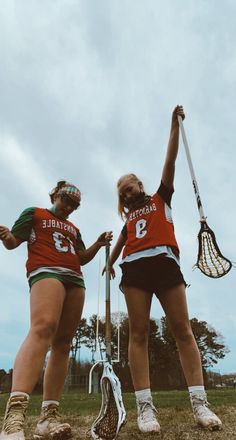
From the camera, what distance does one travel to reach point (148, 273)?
280cm

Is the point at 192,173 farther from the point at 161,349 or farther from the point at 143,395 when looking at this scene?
the point at 161,349

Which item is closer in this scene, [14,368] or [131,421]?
[14,368]

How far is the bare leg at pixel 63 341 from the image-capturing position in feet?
8.72

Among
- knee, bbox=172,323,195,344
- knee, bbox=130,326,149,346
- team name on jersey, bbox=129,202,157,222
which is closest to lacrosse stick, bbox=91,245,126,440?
knee, bbox=130,326,149,346

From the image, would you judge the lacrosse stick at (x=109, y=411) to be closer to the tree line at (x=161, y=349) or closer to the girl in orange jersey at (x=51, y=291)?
the girl in orange jersey at (x=51, y=291)

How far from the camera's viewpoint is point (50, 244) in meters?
2.66

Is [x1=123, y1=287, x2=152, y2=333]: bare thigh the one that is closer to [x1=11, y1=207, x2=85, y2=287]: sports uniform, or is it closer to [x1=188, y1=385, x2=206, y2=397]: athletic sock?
[x1=11, y1=207, x2=85, y2=287]: sports uniform

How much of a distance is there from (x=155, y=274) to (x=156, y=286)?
0.09 metres

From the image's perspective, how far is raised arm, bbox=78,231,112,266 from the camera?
299cm

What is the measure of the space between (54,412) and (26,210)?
1.35 m

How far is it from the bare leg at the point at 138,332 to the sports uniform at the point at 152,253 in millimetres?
73

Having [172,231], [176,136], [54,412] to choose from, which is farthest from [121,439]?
[176,136]

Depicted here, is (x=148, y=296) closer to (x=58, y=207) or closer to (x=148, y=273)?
(x=148, y=273)

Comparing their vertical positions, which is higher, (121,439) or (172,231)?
(172,231)
